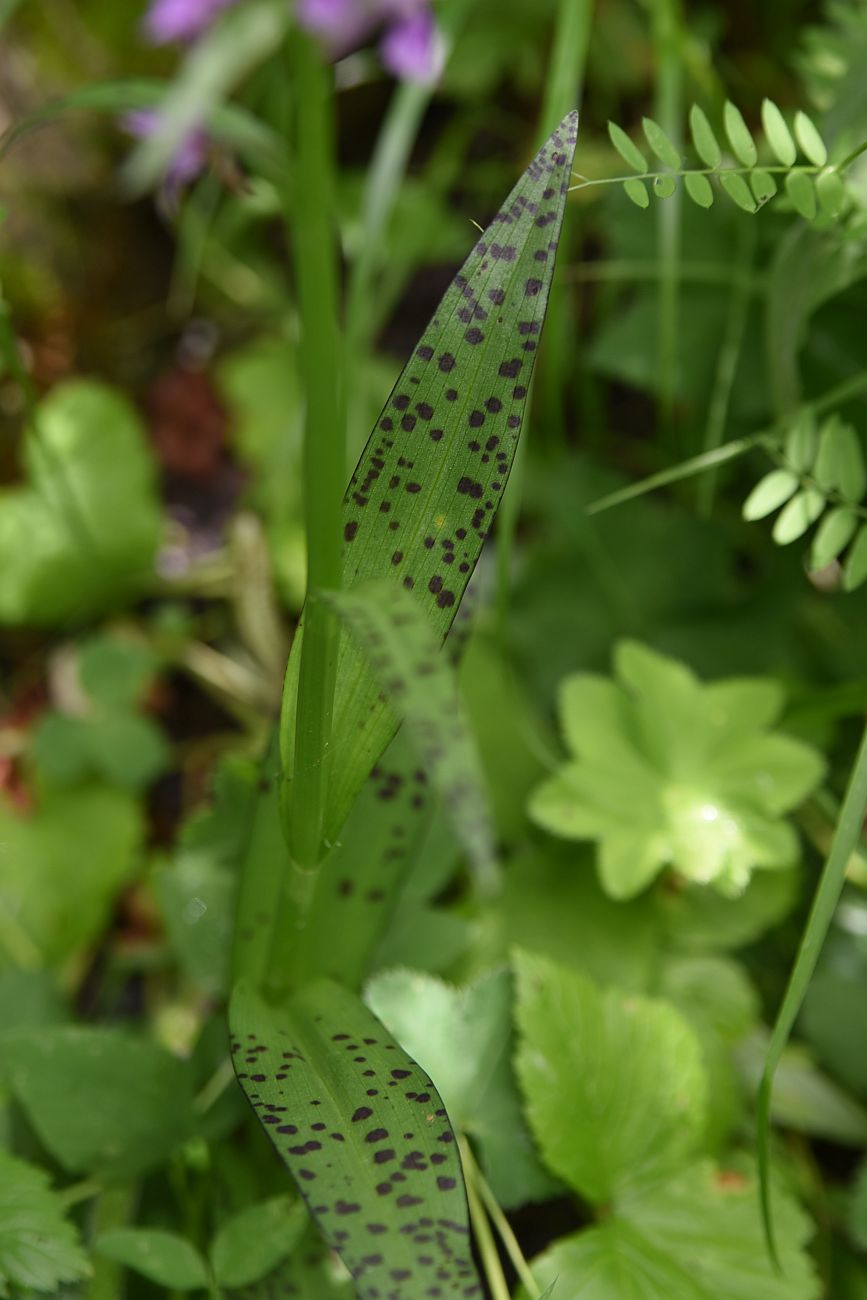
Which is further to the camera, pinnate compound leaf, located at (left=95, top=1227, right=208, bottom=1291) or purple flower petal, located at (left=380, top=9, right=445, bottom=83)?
purple flower petal, located at (left=380, top=9, right=445, bottom=83)

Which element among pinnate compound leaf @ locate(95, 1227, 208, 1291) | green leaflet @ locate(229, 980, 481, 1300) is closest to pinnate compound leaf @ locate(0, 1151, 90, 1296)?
pinnate compound leaf @ locate(95, 1227, 208, 1291)

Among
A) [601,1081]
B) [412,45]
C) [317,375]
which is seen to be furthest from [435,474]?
[412,45]

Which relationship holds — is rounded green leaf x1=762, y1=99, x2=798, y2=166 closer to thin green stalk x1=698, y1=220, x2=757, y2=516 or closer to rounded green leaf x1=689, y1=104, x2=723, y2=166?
rounded green leaf x1=689, y1=104, x2=723, y2=166

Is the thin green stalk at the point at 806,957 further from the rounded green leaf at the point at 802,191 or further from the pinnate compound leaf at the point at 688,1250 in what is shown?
the rounded green leaf at the point at 802,191

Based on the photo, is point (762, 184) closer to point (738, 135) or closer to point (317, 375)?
point (738, 135)

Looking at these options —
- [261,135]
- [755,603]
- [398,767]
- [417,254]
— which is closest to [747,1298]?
[398,767]

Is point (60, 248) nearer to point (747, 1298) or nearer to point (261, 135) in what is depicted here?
point (261, 135)

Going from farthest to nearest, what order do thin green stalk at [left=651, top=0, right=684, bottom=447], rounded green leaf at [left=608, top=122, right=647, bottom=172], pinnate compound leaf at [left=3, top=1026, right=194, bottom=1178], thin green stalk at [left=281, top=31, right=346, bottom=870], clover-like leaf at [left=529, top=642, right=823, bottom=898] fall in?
1. thin green stalk at [left=651, top=0, right=684, bottom=447]
2. clover-like leaf at [left=529, top=642, right=823, bottom=898]
3. pinnate compound leaf at [left=3, top=1026, right=194, bottom=1178]
4. rounded green leaf at [left=608, top=122, right=647, bottom=172]
5. thin green stalk at [left=281, top=31, right=346, bottom=870]

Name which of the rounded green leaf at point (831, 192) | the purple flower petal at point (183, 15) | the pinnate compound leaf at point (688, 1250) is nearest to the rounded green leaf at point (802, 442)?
the rounded green leaf at point (831, 192)
